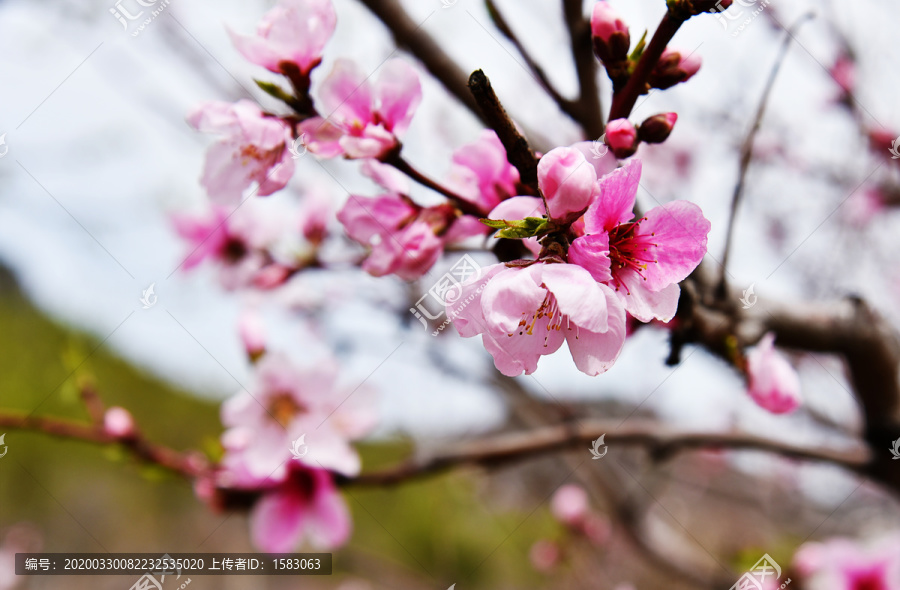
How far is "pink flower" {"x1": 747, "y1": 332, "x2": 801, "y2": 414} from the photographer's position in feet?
2.36

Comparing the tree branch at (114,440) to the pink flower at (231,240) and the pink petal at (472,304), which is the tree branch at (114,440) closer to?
the pink flower at (231,240)

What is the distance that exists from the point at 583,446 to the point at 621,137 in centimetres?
111

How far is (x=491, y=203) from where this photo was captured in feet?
2.12

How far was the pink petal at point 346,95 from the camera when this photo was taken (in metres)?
0.68

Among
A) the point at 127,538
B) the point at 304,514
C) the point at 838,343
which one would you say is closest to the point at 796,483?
the point at 838,343

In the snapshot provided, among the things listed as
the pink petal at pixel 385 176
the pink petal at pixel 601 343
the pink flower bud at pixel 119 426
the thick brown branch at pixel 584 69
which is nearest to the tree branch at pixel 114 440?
the pink flower bud at pixel 119 426

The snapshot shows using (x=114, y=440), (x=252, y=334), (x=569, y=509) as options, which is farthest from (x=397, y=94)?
(x=569, y=509)

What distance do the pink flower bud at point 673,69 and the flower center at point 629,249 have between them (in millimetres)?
191

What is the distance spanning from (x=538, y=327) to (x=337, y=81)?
443 millimetres

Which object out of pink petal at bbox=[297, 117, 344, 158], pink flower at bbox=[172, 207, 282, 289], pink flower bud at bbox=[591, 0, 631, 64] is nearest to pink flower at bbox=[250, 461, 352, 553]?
pink flower at bbox=[172, 207, 282, 289]

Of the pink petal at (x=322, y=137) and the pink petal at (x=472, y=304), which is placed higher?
the pink petal at (x=322, y=137)

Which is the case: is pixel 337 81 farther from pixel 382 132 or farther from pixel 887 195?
pixel 887 195

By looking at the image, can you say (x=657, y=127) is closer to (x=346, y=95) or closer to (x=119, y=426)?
(x=346, y=95)

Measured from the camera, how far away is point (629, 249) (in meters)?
0.57
